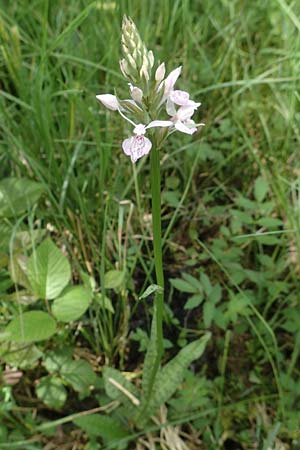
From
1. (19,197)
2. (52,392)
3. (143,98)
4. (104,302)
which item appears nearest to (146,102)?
(143,98)

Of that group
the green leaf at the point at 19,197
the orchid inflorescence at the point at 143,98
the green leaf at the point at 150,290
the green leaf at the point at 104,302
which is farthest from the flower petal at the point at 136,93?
the green leaf at the point at 19,197

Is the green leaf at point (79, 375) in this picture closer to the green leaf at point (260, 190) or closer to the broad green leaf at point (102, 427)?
the broad green leaf at point (102, 427)

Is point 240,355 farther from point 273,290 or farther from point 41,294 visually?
point 41,294

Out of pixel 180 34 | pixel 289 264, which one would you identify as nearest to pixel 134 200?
pixel 289 264

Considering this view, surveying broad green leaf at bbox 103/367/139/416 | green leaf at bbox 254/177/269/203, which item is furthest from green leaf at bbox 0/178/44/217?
green leaf at bbox 254/177/269/203

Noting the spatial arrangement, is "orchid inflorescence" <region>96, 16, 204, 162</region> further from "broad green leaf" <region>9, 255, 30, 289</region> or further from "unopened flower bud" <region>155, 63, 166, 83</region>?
"broad green leaf" <region>9, 255, 30, 289</region>

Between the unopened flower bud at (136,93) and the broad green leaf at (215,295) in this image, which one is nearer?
the unopened flower bud at (136,93)

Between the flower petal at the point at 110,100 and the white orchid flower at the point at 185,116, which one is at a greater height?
the flower petal at the point at 110,100
